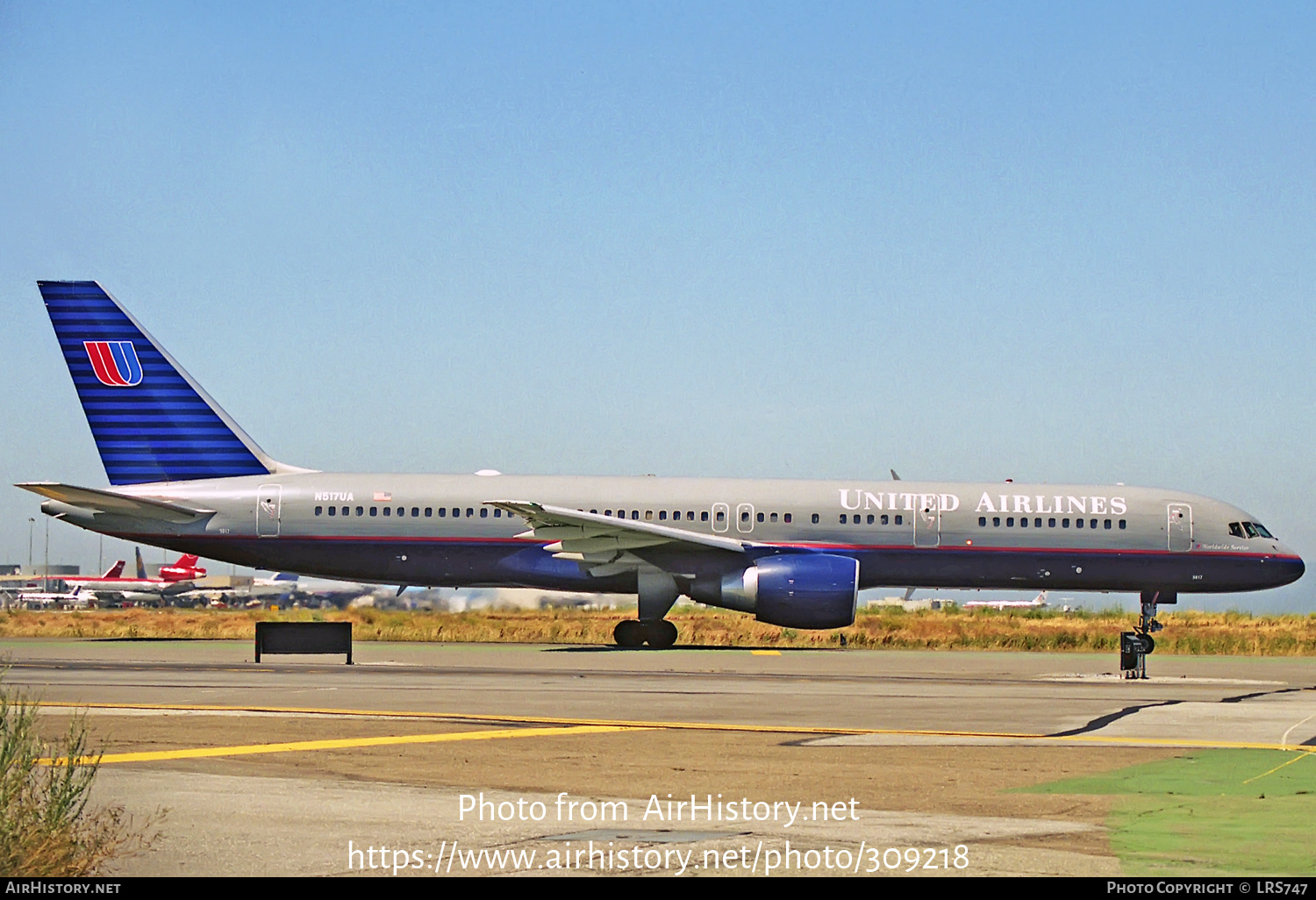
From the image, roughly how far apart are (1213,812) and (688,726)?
6864mm

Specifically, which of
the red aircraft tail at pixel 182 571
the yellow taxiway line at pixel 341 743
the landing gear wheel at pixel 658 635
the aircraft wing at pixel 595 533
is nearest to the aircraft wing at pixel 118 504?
the aircraft wing at pixel 595 533

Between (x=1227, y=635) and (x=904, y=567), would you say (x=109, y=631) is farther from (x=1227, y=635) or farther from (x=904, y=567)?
(x=1227, y=635)

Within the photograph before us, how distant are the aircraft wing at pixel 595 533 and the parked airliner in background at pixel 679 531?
0.21 m

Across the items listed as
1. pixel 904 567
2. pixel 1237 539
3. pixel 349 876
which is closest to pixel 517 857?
pixel 349 876

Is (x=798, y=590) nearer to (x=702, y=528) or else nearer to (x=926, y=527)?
(x=702, y=528)

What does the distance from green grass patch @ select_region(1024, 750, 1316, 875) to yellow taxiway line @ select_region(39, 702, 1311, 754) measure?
815 mm

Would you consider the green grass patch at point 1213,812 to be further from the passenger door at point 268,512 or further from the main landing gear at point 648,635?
the passenger door at point 268,512

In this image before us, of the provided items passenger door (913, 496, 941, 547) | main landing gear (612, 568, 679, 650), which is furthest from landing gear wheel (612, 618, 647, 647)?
passenger door (913, 496, 941, 547)

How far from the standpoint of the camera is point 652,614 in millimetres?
34094

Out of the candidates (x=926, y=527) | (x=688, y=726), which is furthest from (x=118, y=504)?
(x=688, y=726)

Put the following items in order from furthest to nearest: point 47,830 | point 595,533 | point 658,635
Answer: point 658,635
point 595,533
point 47,830

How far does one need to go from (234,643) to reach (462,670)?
38.2 ft

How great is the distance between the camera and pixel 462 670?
24.8 meters

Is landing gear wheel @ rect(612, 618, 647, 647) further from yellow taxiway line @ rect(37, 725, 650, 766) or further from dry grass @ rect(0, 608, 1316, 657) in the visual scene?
yellow taxiway line @ rect(37, 725, 650, 766)
